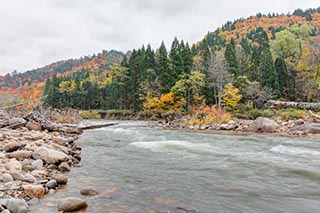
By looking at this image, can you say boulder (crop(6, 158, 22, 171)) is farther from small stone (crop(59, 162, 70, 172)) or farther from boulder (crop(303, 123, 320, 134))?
boulder (crop(303, 123, 320, 134))

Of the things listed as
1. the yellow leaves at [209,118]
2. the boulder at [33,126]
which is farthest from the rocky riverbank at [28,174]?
the yellow leaves at [209,118]

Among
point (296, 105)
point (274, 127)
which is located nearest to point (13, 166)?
point (274, 127)

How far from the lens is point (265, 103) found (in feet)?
112

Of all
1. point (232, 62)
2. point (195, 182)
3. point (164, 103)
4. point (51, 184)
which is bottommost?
point (195, 182)

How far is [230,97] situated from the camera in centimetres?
3222

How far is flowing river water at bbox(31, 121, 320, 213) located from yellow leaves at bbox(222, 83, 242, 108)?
2157 cm

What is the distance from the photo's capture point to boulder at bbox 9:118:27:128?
13.0 metres

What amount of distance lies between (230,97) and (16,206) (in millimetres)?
30310

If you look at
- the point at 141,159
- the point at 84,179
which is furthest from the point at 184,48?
the point at 84,179

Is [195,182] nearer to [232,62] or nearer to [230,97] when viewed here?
[230,97]

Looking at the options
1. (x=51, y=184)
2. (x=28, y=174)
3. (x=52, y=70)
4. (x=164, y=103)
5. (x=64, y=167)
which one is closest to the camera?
(x=51, y=184)

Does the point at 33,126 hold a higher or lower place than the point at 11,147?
higher

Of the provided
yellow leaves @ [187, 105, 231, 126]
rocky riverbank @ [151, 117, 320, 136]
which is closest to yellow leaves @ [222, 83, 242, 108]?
yellow leaves @ [187, 105, 231, 126]

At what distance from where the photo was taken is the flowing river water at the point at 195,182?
4.66 meters
